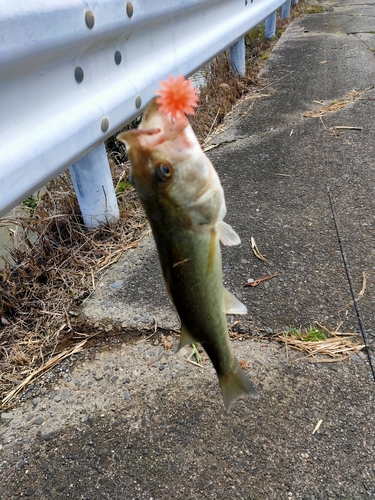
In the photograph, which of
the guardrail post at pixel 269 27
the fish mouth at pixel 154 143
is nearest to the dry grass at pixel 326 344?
the fish mouth at pixel 154 143

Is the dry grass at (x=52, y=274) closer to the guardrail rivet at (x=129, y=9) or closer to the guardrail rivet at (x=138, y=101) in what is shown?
the guardrail rivet at (x=138, y=101)

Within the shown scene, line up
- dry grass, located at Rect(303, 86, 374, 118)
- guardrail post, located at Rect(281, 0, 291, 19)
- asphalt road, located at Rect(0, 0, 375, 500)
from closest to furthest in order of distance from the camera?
1. asphalt road, located at Rect(0, 0, 375, 500)
2. dry grass, located at Rect(303, 86, 374, 118)
3. guardrail post, located at Rect(281, 0, 291, 19)

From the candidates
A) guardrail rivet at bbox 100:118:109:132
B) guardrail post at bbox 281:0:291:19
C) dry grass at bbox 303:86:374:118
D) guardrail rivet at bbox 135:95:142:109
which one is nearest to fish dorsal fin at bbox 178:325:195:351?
guardrail rivet at bbox 100:118:109:132

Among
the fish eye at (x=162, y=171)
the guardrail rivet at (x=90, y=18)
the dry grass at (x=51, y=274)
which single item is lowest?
the dry grass at (x=51, y=274)

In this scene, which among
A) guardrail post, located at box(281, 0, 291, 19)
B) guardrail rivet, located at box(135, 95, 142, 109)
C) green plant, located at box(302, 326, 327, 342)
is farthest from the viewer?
guardrail post, located at box(281, 0, 291, 19)

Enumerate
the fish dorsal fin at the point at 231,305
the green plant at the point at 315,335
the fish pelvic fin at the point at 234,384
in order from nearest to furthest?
the fish dorsal fin at the point at 231,305
the fish pelvic fin at the point at 234,384
the green plant at the point at 315,335

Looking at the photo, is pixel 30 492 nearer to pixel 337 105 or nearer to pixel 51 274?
pixel 51 274

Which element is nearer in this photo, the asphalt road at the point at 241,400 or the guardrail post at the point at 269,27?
the asphalt road at the point at 241,400

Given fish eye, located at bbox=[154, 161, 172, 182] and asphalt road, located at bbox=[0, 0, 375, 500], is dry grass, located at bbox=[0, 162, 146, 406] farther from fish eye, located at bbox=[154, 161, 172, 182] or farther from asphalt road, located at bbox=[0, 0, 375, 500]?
fish eye, located at bbox=[154, 161, 172, 182]
